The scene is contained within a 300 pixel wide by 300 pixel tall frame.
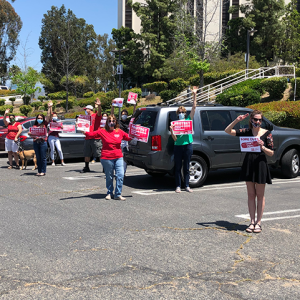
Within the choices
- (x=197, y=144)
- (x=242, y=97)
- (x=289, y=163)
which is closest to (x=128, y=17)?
(x=242, y=97)

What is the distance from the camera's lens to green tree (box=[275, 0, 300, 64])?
4116 centimetres

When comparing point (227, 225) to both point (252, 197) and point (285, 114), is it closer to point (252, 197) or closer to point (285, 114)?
point (252, 197)

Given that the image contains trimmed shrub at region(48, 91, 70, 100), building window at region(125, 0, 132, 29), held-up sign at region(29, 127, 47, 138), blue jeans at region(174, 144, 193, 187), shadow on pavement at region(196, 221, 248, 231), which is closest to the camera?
shadow on pavement at region(196, 221, 248, 231)

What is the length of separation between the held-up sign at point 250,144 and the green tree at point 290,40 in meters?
36.6

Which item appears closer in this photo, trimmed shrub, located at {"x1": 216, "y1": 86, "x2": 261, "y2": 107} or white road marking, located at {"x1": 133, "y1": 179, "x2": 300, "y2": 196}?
white road marking, located at {"x1": 133, "y1": 179, "x2": 300, "y2": 196}

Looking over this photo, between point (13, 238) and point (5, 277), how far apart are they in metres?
1.37

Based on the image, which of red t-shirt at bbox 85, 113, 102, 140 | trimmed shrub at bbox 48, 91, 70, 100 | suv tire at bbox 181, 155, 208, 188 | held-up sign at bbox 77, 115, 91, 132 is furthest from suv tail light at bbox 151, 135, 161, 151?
trimmed shrub at bbox 48, 91, 70, 100

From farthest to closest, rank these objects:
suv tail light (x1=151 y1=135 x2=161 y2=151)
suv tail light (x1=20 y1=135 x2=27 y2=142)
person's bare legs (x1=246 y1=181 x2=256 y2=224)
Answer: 1. suv tail light (x1=20 y1=135 x2=27 y2=142)
2. suv tail light (x1=151 y1=135 x2=161 y2=151)
3. person's bare legs (x1=246 y1=181 x2=256 y2=224)

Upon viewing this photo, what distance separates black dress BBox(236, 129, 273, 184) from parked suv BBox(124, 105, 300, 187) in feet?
9.37

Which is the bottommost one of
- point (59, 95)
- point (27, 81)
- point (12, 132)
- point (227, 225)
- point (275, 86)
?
point (227, 225)

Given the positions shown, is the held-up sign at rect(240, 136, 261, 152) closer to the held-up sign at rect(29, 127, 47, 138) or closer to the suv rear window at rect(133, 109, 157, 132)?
the suv rear window at rect(133, 109, 157, 132)

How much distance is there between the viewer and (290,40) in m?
42.5

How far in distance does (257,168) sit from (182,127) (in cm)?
296

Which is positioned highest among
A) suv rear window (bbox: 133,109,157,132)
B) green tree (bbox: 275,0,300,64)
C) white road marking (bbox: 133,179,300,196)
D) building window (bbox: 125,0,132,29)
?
building window (bbox: 125,0,132,29)
